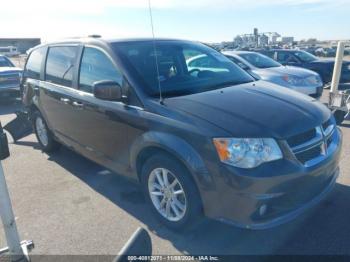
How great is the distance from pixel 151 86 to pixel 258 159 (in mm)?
1316

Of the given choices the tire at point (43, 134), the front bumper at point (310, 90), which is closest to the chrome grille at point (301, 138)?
the tire at point (43, 134)

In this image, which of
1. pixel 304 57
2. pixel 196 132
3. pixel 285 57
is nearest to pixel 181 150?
pixel 196 132

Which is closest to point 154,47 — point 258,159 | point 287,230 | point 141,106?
point 141,106

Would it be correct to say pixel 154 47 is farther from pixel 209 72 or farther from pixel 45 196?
pixel 45 196

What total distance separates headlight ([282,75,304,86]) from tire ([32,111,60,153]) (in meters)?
5.59

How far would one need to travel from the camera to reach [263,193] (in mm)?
2549

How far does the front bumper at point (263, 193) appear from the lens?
2536 millimetres

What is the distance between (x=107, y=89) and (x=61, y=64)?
182cm

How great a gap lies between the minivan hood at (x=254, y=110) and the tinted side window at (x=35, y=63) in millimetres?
3191

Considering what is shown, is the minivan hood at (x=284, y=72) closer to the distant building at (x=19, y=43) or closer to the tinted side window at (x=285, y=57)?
the tinted side window at (x=285, y=57)

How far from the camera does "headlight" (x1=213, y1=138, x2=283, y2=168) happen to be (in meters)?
2.57

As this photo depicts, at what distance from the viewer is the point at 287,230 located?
124 inches

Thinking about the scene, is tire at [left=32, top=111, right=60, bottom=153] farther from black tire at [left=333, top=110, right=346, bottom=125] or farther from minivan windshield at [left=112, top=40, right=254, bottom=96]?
black tire at [left=333, top=110, right=346, bottom=125]

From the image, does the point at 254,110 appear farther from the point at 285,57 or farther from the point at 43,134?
the point at 285,57
